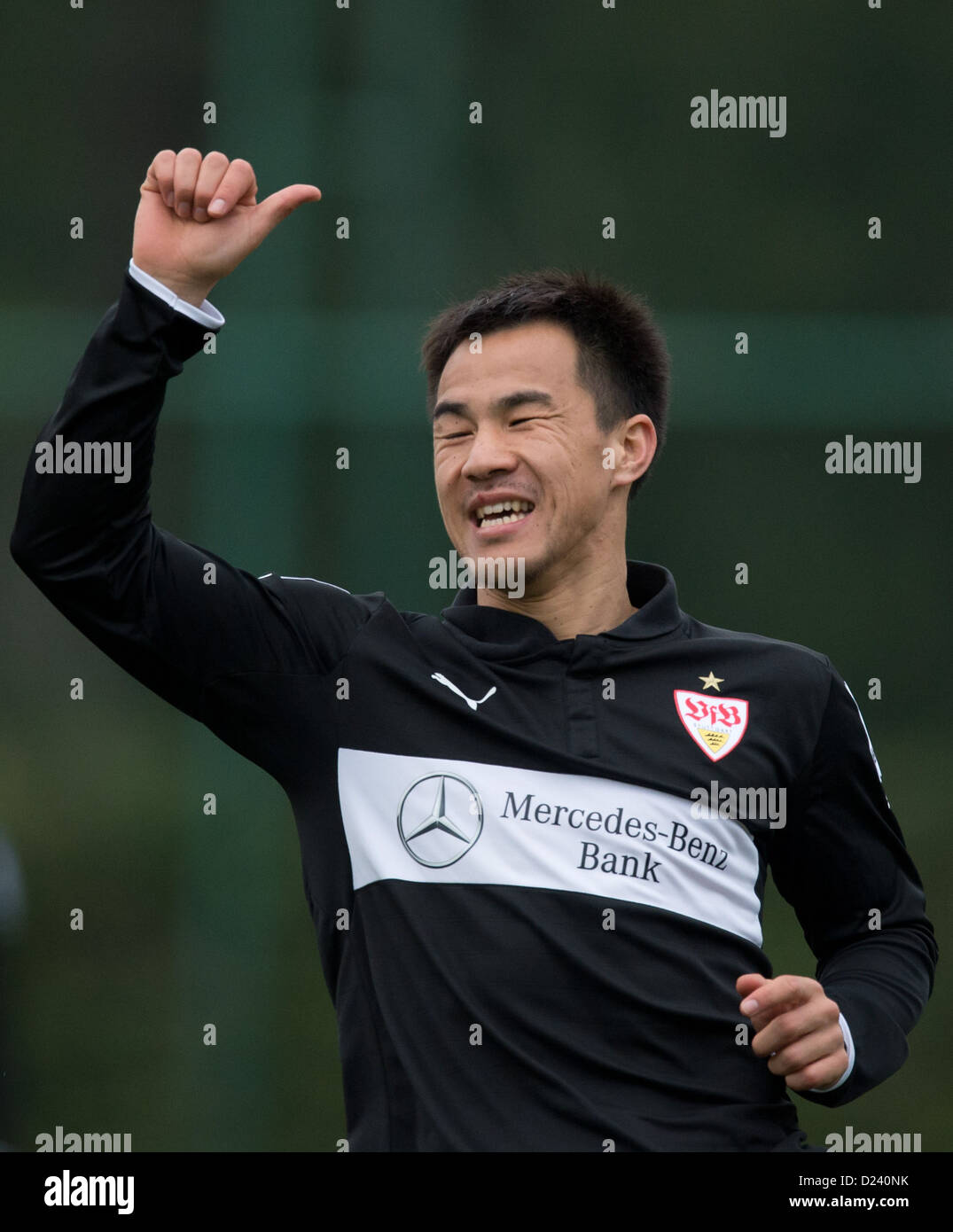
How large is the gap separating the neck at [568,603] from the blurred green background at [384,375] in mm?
1831

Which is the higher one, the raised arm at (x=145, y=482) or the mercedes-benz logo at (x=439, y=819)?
the raised arm at (x=145, y=482)

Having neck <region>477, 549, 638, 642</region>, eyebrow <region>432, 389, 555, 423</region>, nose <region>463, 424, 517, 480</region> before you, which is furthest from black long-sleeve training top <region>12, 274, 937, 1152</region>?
eyebrow <region>432, 389, 555, 423</region>

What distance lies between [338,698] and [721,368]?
274cm

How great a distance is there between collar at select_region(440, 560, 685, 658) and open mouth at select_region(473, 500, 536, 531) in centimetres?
11

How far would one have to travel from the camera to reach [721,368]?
482 centimetres

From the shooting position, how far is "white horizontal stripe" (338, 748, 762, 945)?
226cm

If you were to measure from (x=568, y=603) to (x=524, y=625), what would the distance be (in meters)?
0.18

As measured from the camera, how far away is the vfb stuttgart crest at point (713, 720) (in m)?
2.42

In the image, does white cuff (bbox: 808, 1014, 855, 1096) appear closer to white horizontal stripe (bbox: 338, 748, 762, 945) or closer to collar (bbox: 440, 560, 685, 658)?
white horizontal stripe (bbox: 338, 748, 762, 945)

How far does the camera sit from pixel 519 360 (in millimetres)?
2658

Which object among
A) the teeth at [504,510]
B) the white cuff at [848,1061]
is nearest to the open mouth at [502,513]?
the teeth at [504,510]

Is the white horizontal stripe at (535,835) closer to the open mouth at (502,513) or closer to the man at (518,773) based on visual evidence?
the man at (518,773)

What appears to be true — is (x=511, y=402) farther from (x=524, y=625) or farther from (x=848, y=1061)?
(x=848, y=1061)
